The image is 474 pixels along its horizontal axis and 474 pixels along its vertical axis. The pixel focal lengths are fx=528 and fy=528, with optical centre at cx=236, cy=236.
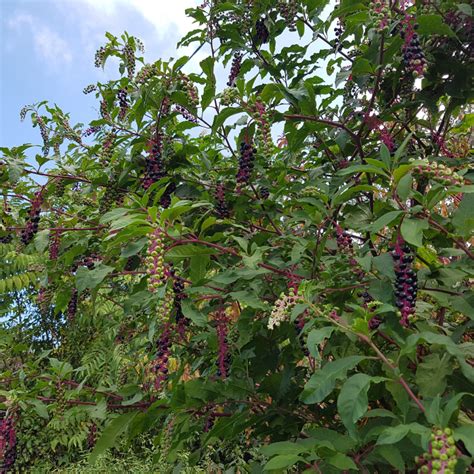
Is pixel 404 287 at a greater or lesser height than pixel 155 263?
lesser

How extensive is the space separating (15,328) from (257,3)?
682cm

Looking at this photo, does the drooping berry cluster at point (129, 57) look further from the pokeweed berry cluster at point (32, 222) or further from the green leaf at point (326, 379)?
the green leaf at point (326, 379)

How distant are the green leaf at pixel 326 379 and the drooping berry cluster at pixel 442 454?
28cm

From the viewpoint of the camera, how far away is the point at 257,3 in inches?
103

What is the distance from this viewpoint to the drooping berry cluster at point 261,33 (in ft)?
8.55

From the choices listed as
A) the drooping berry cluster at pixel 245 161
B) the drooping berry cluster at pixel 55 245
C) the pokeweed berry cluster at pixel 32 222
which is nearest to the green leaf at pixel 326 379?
the drooping berry cluster at pixel 245 161

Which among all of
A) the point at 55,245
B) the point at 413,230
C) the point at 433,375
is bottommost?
the point at 433,375

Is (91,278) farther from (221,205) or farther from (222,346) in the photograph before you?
(221,205)

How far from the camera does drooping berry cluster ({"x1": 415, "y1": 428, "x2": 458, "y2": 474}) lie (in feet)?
3.71

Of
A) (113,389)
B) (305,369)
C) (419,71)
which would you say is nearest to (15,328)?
(113,389)

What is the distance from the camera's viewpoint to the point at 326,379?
1.43m

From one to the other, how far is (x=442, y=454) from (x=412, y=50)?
1436 mm

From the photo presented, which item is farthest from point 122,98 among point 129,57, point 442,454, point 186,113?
point 442,454

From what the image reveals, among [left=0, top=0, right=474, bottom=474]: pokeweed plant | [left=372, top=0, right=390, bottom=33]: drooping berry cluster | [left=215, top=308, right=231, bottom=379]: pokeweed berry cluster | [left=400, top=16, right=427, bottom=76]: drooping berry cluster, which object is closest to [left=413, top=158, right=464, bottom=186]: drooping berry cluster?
[left=0, top=0, right=474, bottom=474]: pokeweed plant
